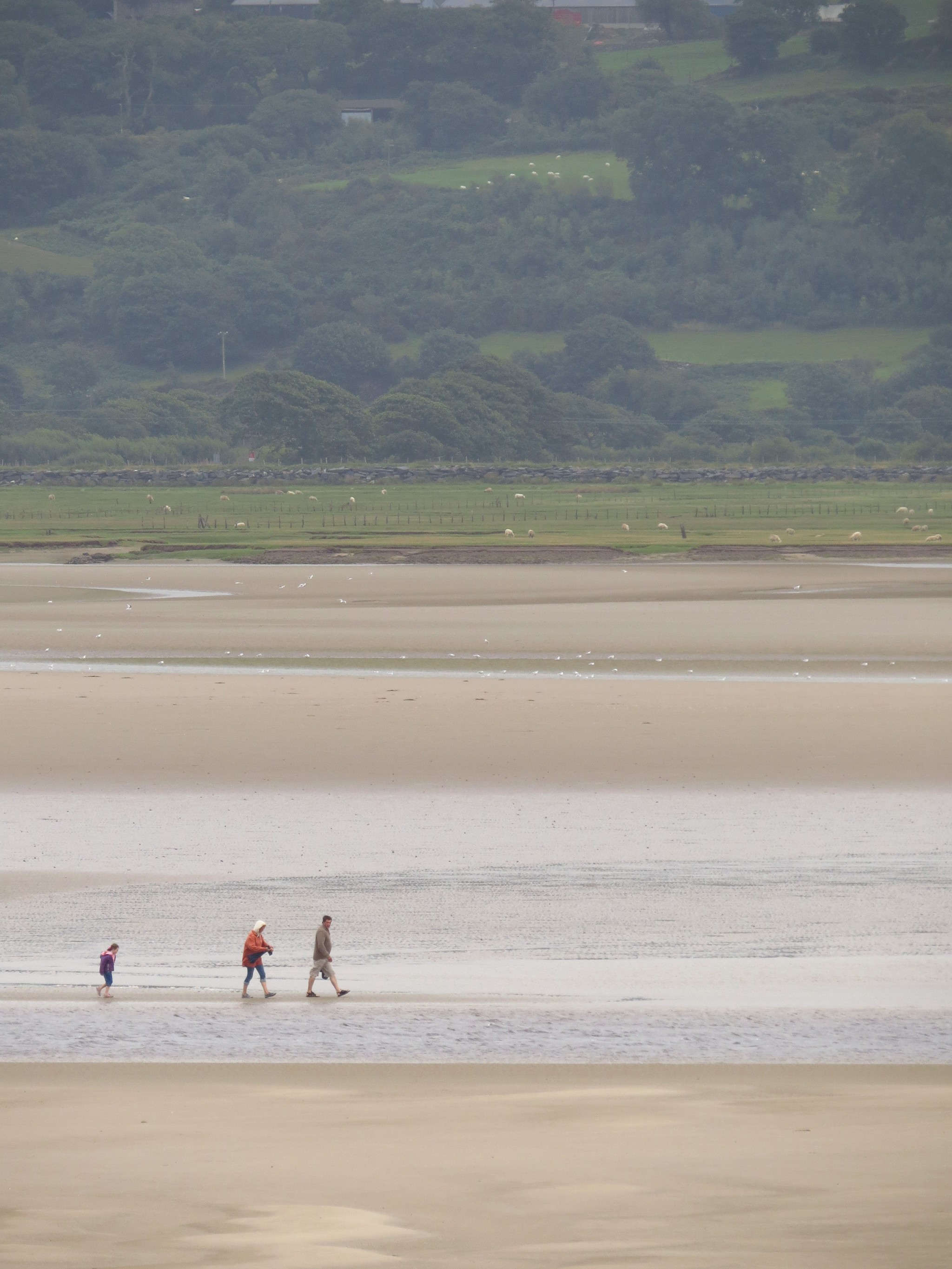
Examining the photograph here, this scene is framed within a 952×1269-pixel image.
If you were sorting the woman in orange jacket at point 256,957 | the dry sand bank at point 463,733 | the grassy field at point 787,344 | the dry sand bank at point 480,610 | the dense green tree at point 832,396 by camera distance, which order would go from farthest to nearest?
the grassy field at point 787,344
the dense green tree at point 832,396
the dry sand bank at point 480,610
the dry sand bank at point 463,733
the woman in orange jacket at point 256,957

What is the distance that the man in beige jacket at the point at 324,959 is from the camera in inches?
479

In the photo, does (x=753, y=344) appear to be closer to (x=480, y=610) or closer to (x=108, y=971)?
(x=480, y=610)

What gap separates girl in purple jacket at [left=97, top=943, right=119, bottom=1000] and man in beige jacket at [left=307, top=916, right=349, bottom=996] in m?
1.37

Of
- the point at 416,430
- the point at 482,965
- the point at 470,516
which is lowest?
the point at 482,965

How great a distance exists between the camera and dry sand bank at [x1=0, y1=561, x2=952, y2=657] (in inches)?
1340

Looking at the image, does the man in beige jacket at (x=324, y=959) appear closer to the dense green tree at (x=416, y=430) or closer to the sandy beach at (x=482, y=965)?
the sandy beach at (x=482, y=965)

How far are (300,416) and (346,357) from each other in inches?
1781

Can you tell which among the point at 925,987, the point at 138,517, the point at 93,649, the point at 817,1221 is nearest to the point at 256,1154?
the point at 817,1221

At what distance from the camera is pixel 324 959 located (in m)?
12.2

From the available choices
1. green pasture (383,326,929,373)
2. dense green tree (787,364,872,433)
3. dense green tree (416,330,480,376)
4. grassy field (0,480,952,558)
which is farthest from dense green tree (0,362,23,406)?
dense green tree (787,364,872,433)

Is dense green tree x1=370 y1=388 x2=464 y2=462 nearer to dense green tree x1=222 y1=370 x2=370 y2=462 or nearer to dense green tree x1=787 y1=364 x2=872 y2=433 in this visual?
dense green tree x1=222 y1=370 x2=370 y2=462

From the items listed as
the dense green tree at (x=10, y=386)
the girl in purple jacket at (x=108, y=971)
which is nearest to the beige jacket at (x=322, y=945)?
the girl in purple jacket at (x=108, y=971)

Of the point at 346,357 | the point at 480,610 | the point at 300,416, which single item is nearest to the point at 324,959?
the point at 480,610

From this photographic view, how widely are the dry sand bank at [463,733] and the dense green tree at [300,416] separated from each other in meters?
91.9
